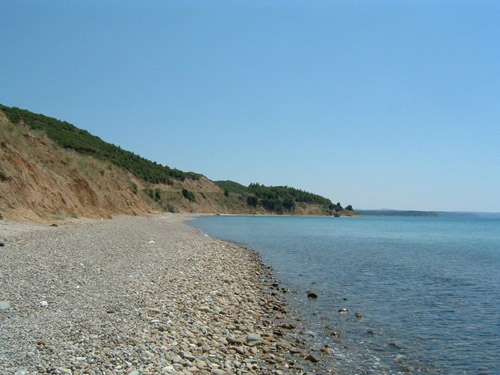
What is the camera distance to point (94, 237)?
64.8ft

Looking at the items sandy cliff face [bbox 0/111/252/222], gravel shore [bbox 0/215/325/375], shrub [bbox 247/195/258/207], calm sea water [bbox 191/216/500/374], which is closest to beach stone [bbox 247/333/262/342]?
gravel shore [bbox 0/215/325/375]

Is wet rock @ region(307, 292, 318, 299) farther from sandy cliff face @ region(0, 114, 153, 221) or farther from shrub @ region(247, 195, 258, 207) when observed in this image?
shrub @ region(247, 195, 258, 207)

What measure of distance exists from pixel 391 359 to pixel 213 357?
13.4 feet

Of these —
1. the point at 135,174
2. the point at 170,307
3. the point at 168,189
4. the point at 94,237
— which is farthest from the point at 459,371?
the point at 168,189

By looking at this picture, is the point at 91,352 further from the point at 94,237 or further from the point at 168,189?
the point at 168,189

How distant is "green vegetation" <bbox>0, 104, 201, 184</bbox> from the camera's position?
66188 millimetres

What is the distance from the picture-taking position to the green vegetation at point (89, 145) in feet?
217

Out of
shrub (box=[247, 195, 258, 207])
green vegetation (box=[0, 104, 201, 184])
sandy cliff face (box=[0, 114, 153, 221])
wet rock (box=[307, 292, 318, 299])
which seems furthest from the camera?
shrub (box=[247, 195, 258, 207])

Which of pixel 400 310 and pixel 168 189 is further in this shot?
pixel 168 189

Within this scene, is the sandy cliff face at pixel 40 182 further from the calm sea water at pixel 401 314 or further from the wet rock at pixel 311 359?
the wet rock at pixel 311 359

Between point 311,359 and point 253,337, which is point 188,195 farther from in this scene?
point 311,359

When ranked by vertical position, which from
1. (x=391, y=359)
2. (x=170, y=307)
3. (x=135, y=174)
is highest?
(x=135, y=174)

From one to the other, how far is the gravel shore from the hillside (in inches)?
382

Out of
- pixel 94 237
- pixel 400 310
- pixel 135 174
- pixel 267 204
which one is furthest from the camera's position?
pixel 267 204
